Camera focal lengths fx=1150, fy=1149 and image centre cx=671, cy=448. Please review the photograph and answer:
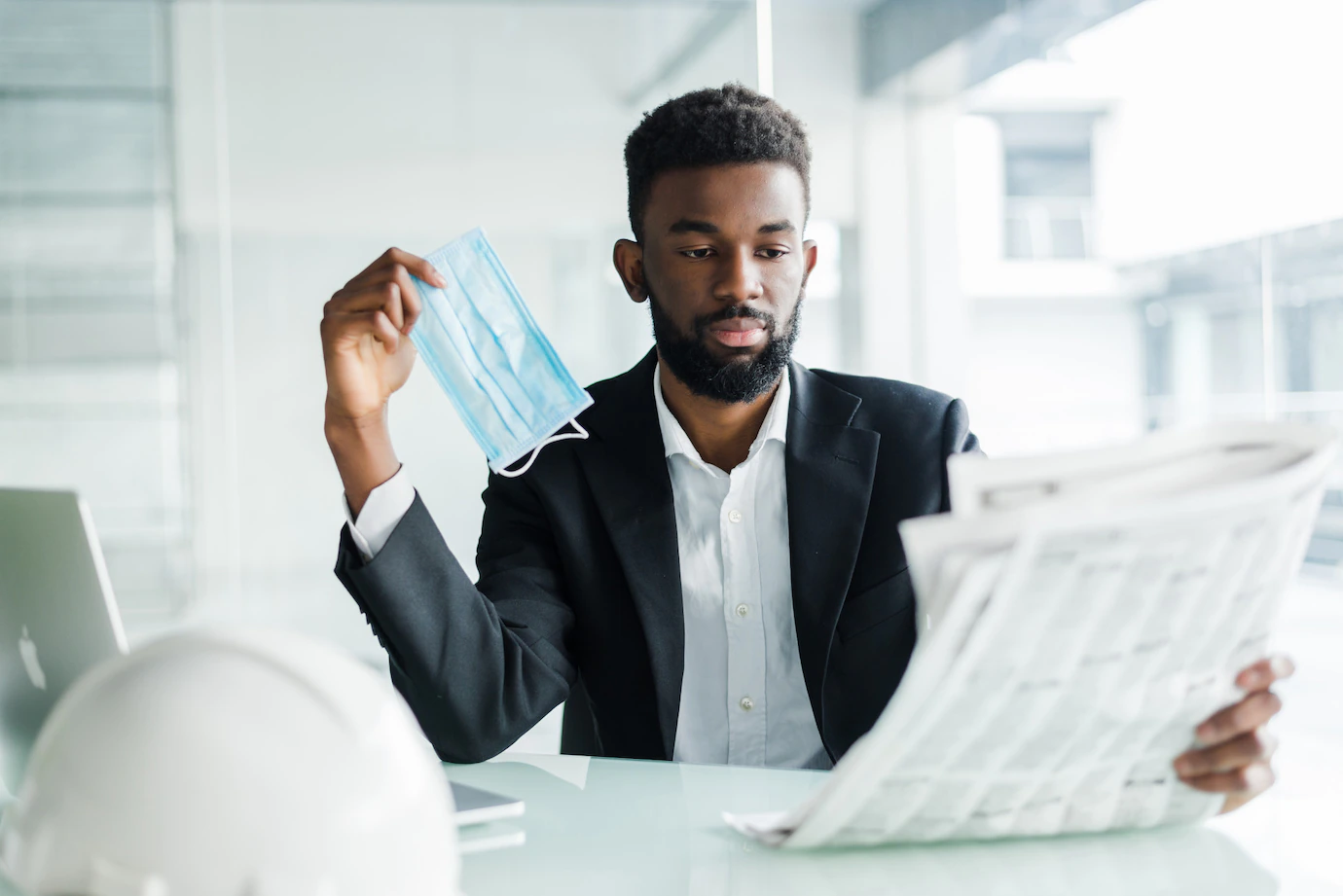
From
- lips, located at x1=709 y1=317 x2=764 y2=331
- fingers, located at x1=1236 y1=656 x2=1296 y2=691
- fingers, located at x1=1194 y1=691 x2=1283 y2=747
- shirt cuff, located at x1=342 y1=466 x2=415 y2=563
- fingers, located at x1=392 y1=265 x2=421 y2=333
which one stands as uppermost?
fingers, located at x1=392 y1=265 x2=421 y2=333

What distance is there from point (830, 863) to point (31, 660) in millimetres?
694

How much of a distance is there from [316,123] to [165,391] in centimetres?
Answer: 88

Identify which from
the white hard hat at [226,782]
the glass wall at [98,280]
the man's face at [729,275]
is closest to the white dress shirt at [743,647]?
the man's face at [729,275]

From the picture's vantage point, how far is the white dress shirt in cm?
137

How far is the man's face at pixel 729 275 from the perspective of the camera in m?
1.38

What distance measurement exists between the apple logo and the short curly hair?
859mm

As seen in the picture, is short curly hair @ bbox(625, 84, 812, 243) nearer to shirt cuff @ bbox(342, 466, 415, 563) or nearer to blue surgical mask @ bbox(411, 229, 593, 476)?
blue surgical mask @ bbox(411, 229, 593, 476)

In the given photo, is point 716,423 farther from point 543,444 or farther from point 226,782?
point 226,782

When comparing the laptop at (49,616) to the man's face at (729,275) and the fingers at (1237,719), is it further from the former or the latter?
the man's face at (729,275)

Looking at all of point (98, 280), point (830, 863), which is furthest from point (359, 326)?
point (98, 280)

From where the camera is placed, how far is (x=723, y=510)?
1.42m

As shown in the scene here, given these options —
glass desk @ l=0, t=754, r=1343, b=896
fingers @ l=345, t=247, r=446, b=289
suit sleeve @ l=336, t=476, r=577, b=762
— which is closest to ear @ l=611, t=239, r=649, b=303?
fingers @ l=345, t=247, r=446, b=289

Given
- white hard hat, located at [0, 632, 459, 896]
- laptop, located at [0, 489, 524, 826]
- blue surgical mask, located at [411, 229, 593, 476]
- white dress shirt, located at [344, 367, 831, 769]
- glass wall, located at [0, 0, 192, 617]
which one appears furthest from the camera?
glass wall, located at [0, 0, 192, 617]

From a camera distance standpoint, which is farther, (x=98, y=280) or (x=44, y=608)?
(x=98, y=280)
